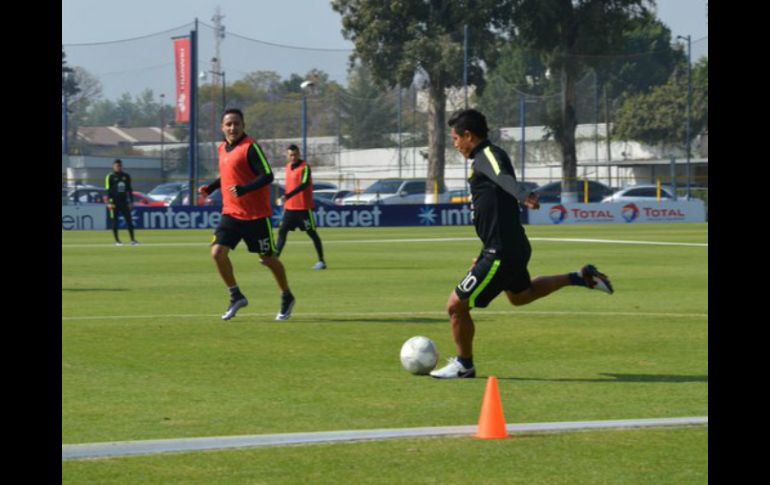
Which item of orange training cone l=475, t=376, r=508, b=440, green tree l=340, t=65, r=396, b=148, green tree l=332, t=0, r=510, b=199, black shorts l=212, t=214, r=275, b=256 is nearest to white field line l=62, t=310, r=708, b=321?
black shorts l=212, t=214, r=275, b=256

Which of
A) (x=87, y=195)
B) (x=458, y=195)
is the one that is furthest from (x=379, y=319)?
(x=458, y=195)

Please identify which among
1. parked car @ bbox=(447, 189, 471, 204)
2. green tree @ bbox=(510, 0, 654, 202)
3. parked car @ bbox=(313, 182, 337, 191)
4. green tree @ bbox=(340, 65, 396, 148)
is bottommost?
parked car @ bbox=(447, 189, 471, 204)

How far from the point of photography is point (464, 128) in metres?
10.4

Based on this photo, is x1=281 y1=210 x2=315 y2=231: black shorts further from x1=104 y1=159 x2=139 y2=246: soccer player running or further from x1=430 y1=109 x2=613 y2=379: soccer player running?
x1=430 y1=109 x2=613 y2=379: soccer player running

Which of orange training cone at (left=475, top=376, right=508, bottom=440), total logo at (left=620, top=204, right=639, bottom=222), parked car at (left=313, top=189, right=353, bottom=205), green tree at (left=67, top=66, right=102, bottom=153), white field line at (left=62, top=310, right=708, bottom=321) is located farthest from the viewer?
parked car at (left=313, top=189, right=353, bottom=205)

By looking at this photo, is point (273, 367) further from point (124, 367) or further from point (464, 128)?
point (464, 128)

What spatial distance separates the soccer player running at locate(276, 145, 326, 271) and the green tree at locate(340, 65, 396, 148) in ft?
120

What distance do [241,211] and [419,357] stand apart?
4857mm

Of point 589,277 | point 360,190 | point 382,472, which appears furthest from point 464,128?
point 360,190

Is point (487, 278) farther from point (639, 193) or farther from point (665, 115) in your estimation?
point (665, 115)

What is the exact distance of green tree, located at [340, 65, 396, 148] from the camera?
61.9 meters

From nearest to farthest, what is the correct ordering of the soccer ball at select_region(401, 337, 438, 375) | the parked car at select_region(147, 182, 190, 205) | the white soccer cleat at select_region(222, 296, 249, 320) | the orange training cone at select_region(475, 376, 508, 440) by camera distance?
the orange training cone at select_region(475, 376, 508, 440), the soccer ball at select_region(401, 337, 438, 375), the white soccer cleat at select_region(222, 296, 249, 320), the parked car at select_region(147, 182, 190, 205)

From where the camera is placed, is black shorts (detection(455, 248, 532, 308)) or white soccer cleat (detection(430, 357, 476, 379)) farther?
white soccer cleat (detection(430, 357, 476, 379))

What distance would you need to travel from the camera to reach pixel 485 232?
10.5 metres
